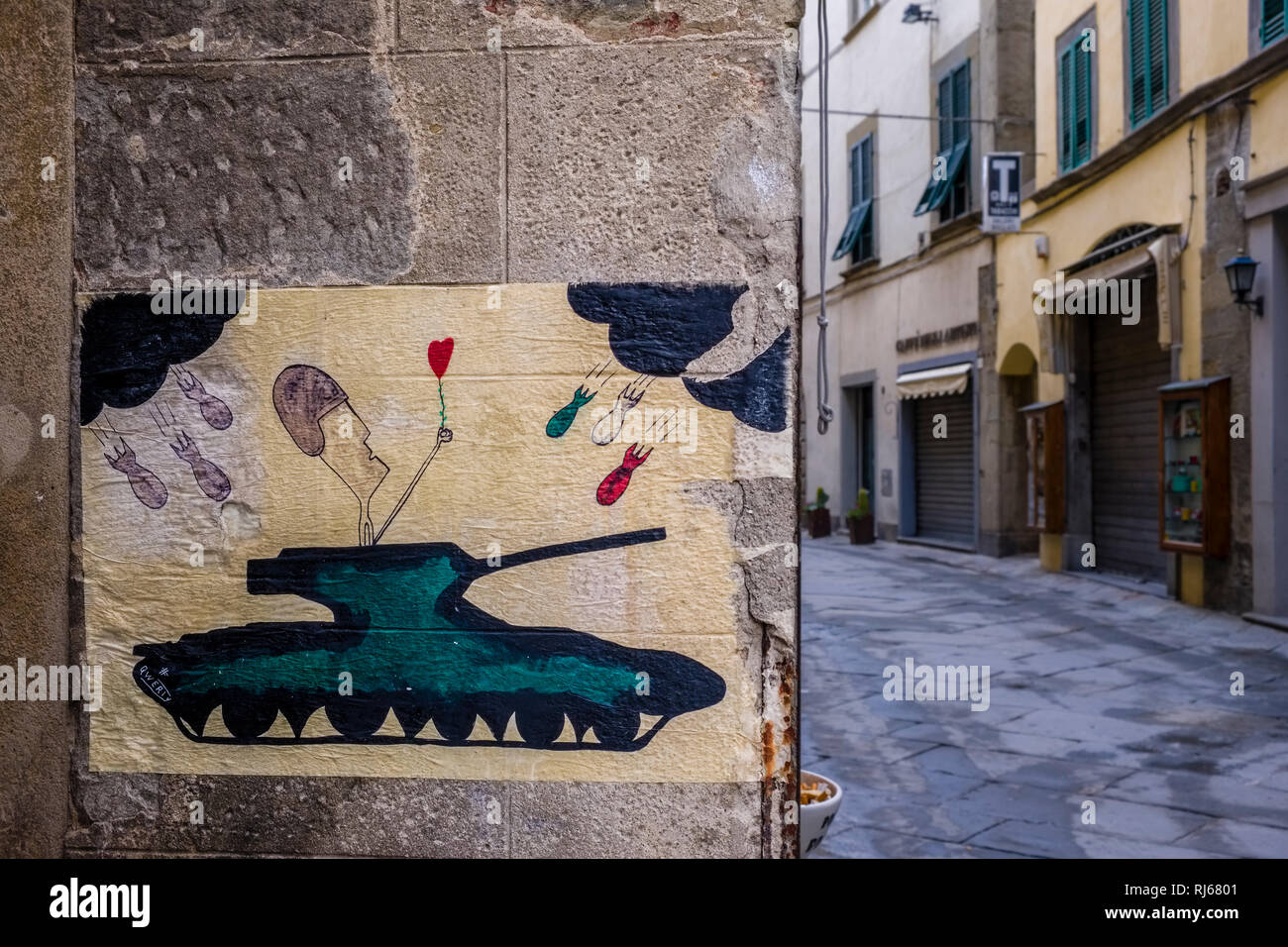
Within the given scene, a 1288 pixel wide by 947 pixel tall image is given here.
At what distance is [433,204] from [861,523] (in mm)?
15778

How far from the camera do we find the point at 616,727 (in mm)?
2711

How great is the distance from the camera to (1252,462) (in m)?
9.32

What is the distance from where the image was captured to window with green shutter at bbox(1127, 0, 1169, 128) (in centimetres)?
1077

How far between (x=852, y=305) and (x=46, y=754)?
59.2 ft

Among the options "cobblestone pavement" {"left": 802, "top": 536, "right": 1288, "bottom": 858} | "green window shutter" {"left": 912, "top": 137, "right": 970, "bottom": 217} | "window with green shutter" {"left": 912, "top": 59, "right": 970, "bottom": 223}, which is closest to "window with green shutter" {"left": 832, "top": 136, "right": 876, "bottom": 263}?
"window with green shutter" {"left": 912, "top": 59, "right": 970, "bottom": 223}

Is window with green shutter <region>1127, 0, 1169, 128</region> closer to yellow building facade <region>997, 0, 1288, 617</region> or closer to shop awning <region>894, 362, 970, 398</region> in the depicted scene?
yellow building facade <region>997, 0, 1288, 617</region>

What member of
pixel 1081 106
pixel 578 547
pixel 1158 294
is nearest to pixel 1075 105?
pixel 1081 106

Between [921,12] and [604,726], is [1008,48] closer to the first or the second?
[921,12]

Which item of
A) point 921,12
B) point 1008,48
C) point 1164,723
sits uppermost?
point 921,12

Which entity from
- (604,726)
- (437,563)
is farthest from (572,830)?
(437,563)

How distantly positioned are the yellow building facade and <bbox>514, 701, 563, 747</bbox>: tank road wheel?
26.3 ft

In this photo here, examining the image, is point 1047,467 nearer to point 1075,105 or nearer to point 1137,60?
point 1075,105
